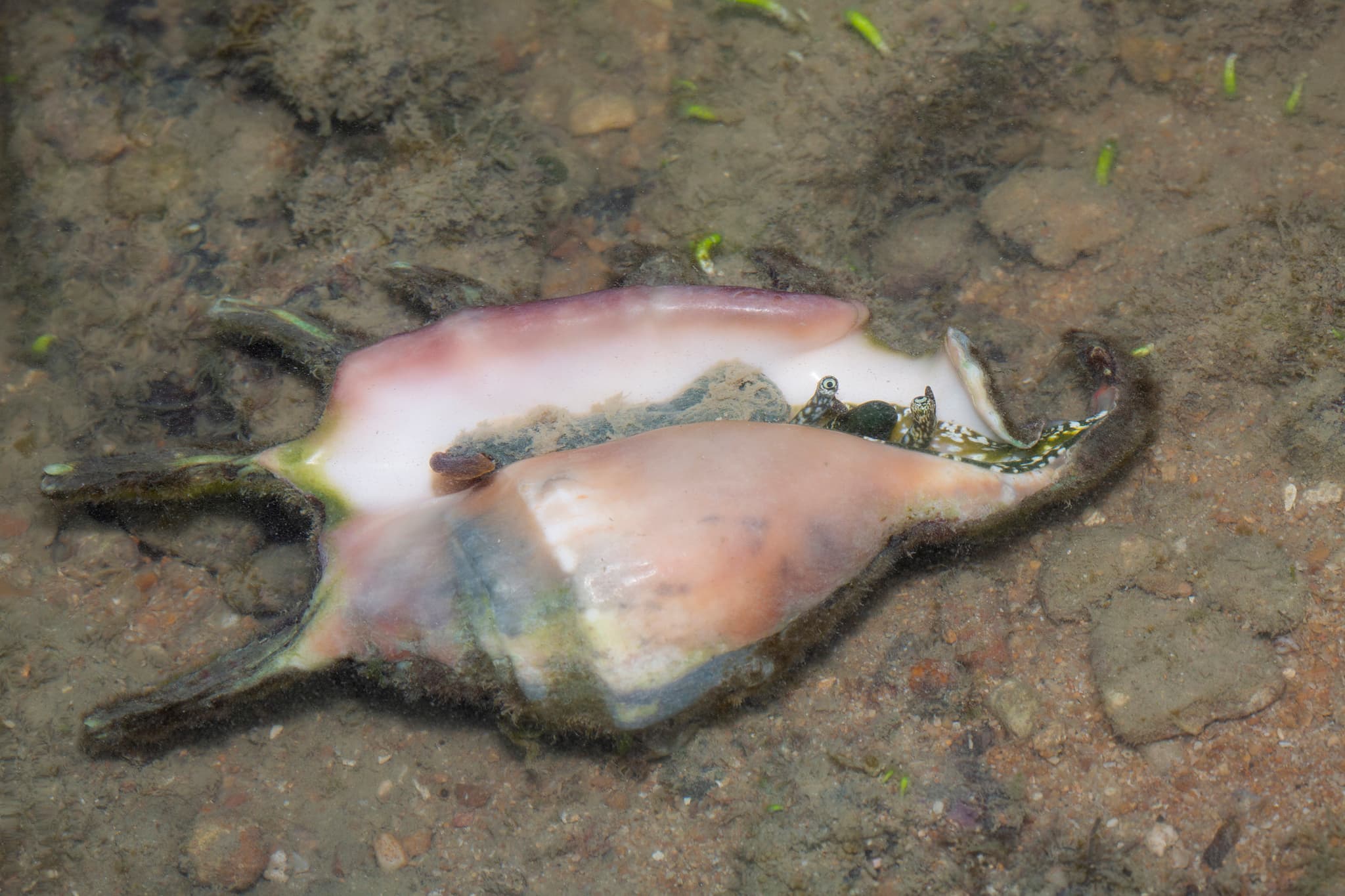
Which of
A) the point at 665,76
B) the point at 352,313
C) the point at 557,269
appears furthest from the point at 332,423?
the point at 665,76

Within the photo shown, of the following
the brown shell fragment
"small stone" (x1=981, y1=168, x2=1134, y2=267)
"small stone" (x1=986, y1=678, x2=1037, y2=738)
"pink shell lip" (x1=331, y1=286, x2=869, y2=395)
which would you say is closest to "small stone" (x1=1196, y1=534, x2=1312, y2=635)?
"small stone" (x1=986, y1=678, x2=1037, y2=738)

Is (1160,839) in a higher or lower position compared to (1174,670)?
lower

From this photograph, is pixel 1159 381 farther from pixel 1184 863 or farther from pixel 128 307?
pixel 128 307

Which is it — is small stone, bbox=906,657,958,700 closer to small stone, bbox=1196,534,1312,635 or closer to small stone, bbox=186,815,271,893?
small stone, bbox=1196,534,1312,635

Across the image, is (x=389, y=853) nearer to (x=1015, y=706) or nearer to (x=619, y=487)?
(x=619, y=487)

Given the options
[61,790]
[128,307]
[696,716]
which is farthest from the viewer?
[128,307]

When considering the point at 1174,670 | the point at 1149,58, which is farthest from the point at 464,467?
the point at 1149,58

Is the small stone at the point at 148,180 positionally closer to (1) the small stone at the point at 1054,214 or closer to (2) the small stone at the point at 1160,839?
(1) the small stone at the point at 1054,214
